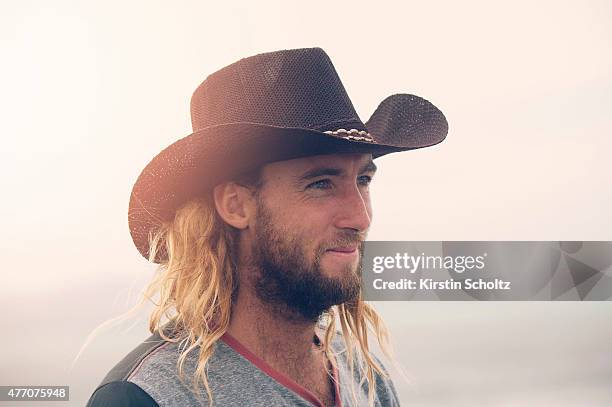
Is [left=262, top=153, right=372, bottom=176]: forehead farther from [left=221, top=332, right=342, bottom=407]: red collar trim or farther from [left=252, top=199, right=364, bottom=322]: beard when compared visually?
[left=221, top=332, right=342, bottom=407]: red collar trim

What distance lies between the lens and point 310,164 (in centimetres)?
96

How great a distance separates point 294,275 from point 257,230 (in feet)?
0.28

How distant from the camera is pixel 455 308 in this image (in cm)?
220

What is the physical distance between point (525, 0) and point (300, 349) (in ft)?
5.40

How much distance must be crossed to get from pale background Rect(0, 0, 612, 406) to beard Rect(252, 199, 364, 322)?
1184mm

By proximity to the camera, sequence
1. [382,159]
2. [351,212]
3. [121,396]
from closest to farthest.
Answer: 1. [121,396]
2. [351,212]
3. [382,159]

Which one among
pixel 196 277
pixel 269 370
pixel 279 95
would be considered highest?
pixel 279 95

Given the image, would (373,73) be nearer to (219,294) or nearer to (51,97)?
(51,97)

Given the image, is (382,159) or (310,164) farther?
(382,159)

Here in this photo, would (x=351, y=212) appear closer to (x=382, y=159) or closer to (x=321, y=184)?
(x=321, y=184)

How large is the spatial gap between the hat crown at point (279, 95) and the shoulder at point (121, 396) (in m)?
0.37

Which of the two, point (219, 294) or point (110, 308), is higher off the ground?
point (219, 294)

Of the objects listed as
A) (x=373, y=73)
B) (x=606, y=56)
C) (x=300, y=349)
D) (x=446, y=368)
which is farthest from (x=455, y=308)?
(x=300, y=349)

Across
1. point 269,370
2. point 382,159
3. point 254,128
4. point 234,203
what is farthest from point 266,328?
point 382,159
